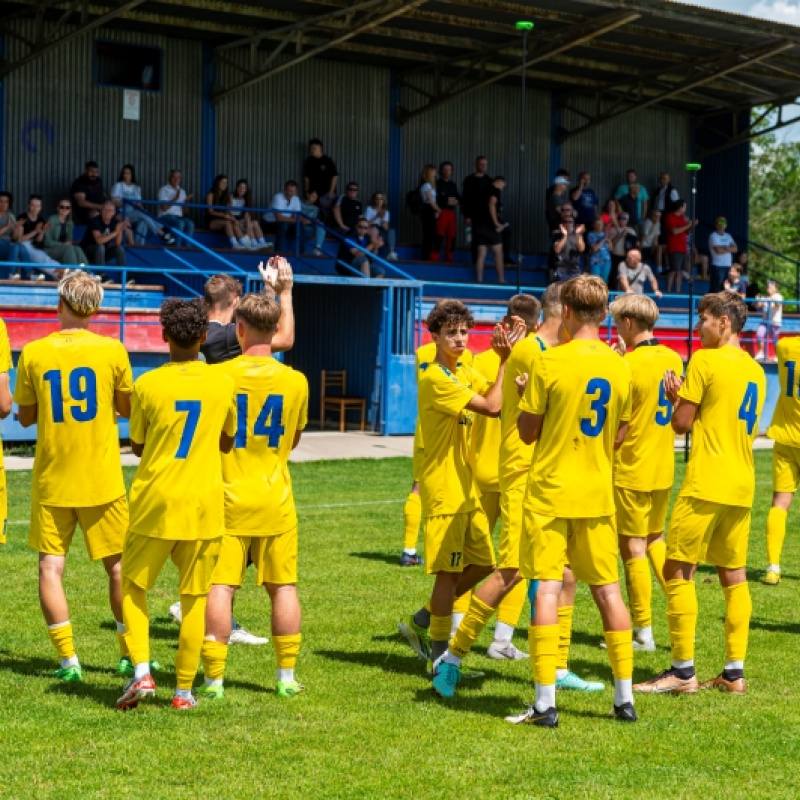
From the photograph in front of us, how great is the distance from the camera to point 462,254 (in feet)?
92.8

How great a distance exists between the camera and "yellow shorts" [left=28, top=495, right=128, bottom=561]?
7211mm

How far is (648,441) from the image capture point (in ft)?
27.2

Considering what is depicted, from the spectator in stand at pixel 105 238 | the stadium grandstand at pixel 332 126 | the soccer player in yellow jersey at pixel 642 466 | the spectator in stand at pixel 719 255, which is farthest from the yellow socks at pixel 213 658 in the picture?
the spectator in stand at pixel 719 255

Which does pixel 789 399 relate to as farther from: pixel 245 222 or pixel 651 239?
pixel 651 239

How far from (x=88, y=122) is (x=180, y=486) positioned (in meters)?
19.0

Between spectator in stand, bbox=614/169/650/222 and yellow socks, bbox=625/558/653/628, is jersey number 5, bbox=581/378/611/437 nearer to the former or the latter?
yellow socks, bbox=625/558/653/628

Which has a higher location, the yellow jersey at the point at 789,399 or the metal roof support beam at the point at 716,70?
the metal roof support beam at the point at 716,70

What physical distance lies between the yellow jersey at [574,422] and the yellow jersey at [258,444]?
3.98 feet

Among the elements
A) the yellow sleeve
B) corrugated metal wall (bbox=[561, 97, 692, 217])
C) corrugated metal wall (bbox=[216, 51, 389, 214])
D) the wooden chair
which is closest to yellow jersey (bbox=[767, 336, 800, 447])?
the yellow sleeve

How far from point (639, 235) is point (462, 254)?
401cm

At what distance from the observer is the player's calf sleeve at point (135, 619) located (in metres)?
6.67

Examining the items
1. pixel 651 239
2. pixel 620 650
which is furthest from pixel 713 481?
pixel 651 239

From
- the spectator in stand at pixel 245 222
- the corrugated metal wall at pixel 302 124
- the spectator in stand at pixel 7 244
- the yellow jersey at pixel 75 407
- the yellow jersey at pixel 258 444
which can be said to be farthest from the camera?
A: the corrugated metal wall at pixel 302 124

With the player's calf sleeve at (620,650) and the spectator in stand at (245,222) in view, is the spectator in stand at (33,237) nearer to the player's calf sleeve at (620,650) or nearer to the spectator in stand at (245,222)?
the spectator in stand at (245,222)
